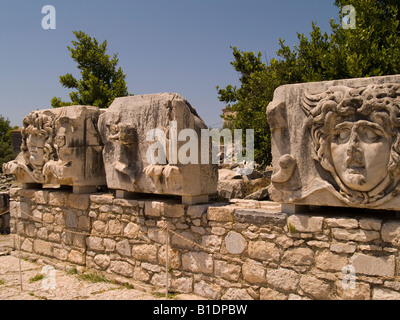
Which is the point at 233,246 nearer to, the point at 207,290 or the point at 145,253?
the point at 207,290

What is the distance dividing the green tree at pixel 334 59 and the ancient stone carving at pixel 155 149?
3.19 meters

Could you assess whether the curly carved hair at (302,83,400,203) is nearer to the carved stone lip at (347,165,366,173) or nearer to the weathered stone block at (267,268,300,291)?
the carved stone lip at (347,165,366,173)

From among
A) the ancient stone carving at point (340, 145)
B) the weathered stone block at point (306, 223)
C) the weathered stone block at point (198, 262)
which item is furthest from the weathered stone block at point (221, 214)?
the weathered stone block at point (306, 223)

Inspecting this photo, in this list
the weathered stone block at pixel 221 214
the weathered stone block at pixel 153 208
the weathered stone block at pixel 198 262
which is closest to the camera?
the weathered stone block at pixel 221 214

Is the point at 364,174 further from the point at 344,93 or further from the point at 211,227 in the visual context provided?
the point at 211,227

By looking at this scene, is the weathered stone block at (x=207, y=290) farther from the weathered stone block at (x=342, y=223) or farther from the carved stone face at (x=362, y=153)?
the carved stone face at (x=362, y=153)

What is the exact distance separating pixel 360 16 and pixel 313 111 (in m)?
4.46

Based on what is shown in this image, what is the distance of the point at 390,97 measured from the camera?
3.20m

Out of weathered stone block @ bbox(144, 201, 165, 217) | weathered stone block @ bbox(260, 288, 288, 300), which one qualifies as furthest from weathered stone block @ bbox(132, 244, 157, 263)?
weathered stone block @ bbox(260, 288, 288, 300)

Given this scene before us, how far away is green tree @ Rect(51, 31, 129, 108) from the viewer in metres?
12.9

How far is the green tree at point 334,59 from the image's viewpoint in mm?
6449

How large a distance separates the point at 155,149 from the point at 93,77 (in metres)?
8.80

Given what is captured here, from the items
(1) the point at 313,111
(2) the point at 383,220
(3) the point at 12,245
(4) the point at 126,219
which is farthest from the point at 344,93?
(3) the point at 12,245

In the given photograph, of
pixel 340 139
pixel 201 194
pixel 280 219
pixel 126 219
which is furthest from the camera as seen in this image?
pixel 126 219
